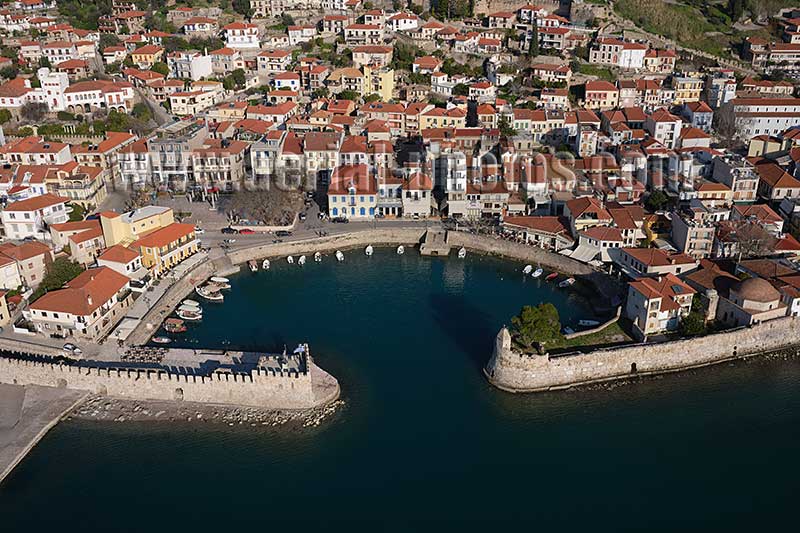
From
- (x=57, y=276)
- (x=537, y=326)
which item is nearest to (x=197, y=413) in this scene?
(x=57, y=276)

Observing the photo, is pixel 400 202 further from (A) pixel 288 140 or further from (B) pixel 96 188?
(B) pixel 96 188

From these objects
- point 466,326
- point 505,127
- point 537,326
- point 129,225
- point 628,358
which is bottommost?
point 466,326

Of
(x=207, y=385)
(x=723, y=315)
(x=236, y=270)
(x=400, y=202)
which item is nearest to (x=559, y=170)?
(x=400, y=202)

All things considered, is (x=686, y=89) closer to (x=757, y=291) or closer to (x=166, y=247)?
(x=757, y=291)

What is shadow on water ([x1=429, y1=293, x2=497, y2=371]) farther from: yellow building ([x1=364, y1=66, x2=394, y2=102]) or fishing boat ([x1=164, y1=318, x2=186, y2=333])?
yellow building ([x1=364, y1=66, x2=394, y2=102])

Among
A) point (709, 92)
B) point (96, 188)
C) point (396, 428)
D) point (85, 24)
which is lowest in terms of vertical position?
point (396, 428)

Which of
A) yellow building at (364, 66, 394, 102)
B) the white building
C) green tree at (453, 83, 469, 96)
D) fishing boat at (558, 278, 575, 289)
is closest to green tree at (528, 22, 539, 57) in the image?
green tree at (453, 83, 469, 96)

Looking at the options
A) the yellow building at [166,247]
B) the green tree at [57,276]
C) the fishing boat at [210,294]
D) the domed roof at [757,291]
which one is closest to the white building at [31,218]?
the green tree at [57,276]
